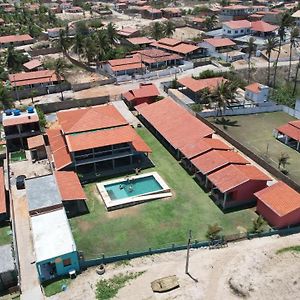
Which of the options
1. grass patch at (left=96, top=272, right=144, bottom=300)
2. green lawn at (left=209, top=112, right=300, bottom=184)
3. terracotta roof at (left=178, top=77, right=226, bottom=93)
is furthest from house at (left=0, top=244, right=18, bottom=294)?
terracotta roof at (left=178, top=77, right=226, bottom=93)

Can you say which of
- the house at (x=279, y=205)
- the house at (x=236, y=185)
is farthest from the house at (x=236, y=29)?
the house at (x=279, y=205)

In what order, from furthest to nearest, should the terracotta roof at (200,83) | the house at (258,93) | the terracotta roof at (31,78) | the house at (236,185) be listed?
the terracotta roof at (31,78)
the terracotta roof at (200,83)
the house at (258,93)
the house at (236,185)

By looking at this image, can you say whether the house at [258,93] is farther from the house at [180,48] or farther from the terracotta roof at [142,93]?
the house at [180,48]

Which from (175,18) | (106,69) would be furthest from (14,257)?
(175,18)

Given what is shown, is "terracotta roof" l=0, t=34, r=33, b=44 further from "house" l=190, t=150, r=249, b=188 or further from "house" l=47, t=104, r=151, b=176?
"house" l=190, t=150, r=249, b=188

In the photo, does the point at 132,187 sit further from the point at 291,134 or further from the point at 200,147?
the point at 291,134

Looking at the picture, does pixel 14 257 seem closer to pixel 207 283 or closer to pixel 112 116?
pixel 207 283
